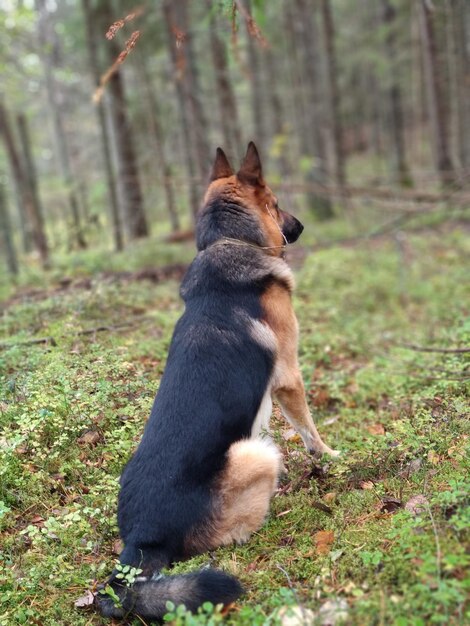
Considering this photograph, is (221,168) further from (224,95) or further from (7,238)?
(7,238)

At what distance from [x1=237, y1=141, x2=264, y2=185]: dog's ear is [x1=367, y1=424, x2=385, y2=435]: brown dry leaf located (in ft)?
8.66

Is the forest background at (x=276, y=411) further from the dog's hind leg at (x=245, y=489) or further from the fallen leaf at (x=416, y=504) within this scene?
the dog's hind leg at (x=245, y=489)

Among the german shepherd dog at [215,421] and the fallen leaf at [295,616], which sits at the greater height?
the german shepherd dog at [215,421]

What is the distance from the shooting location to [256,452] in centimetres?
376

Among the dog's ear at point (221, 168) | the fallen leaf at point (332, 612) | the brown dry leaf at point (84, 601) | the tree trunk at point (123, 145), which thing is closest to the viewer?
the fallen leaf at point (332, 612)

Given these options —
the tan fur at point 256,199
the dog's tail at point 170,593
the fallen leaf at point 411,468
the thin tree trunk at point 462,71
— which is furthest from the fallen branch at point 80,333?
the thin tree trunk at point 462,71

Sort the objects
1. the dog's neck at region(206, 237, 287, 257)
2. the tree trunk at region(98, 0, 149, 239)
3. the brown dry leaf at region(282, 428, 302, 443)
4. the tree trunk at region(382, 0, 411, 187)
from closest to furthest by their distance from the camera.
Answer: the dog's neck at region(206, 237, 287, 257), the brown dry leaf at region(282, 428, 302, 443), the tree trunk at region(98, 0, 149, 239), the tree trunk at region(382, 0, 411, 187)

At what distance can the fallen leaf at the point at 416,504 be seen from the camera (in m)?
3.24

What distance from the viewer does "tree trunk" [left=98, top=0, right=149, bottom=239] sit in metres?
14.1

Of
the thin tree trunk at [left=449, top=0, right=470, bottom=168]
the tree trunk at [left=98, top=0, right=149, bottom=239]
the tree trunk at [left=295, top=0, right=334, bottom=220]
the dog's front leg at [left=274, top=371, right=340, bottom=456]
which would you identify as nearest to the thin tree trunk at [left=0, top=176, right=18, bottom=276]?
the tree trunk at [left=98, top=0, right=149, bottom=239]

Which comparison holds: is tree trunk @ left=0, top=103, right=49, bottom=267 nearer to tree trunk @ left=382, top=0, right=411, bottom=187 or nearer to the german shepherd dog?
the german shepherd dog

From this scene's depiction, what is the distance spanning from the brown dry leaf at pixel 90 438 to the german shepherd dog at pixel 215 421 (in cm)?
99

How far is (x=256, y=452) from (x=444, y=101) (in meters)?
16.3

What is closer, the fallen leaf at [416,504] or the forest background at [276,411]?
the forest background at [276,411]
